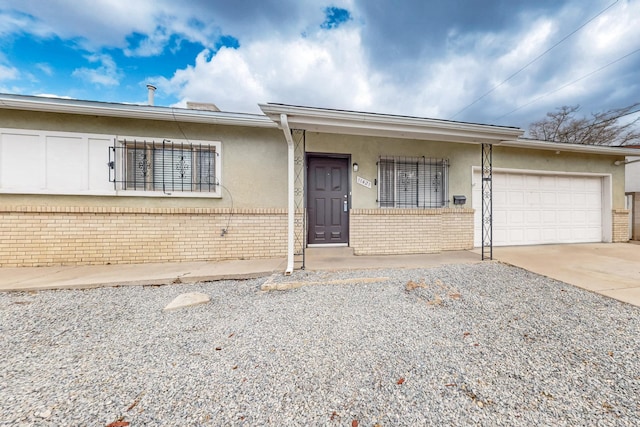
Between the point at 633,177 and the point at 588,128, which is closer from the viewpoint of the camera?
the point at 633,177

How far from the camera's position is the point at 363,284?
3.40m

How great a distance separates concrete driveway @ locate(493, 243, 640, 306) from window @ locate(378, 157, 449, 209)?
5.76 ft

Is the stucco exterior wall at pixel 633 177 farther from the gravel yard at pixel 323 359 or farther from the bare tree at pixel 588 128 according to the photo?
the gravel yard at pixel 323 359

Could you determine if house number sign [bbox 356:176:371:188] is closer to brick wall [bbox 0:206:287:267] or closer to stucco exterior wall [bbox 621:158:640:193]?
brick wall [bbox 0:206:287:267]

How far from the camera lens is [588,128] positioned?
12.2 m

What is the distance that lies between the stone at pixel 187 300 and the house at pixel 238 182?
1.35m

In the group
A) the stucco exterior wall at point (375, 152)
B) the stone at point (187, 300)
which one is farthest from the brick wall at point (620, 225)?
the stone at point (187, 300)

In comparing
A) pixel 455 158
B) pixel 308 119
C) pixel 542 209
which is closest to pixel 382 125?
pixel 308 119

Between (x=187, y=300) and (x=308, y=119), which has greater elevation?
(x=308, y=119)

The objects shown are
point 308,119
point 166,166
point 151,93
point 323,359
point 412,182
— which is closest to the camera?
point 323,359

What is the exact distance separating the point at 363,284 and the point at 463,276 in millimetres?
1643

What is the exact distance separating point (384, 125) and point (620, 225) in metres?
8.08

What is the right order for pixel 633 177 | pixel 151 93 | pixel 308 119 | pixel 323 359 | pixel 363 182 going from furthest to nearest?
1. pixel 633 177
2. pixel 363 182
3. pixel 151 93
4. pixel 308 119
5. pixel 323 359

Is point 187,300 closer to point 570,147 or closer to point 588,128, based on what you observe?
point 570,147
